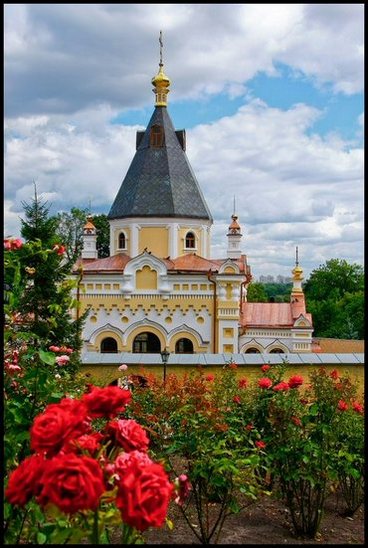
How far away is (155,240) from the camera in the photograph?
24.0 metres

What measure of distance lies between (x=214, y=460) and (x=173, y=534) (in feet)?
3.31

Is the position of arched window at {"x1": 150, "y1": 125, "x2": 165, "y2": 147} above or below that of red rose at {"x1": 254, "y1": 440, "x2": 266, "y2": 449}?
above

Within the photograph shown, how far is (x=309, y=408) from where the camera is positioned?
4.78 metres

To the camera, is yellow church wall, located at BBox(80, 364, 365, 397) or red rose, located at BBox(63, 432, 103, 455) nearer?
red rose, located at BBox(63, 432, 103, 455)

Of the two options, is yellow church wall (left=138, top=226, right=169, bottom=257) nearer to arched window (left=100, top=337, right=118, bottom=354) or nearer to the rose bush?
arched window (left=100, top=337, right=118, bottom=354)

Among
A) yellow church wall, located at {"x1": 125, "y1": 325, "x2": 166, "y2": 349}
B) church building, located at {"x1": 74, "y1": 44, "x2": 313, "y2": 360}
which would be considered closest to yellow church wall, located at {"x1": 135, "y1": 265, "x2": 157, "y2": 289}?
church building, located at {"x1": 74, "y1": 44, "x2": 313, "y2": 360}

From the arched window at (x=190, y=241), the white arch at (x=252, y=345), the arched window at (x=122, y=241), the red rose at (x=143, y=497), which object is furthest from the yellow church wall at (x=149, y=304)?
the red rose at (x=143, y=497)

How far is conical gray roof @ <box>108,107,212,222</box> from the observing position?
24156mm

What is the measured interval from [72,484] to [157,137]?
24.7 m

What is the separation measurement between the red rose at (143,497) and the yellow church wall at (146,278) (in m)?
20.3

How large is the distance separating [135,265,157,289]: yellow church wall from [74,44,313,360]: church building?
0.12 ft

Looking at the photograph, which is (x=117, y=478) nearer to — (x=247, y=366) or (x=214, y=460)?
(x=214, y=460)

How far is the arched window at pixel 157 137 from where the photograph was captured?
2555cm

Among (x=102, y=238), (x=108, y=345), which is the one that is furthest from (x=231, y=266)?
(x=102, y=238)
